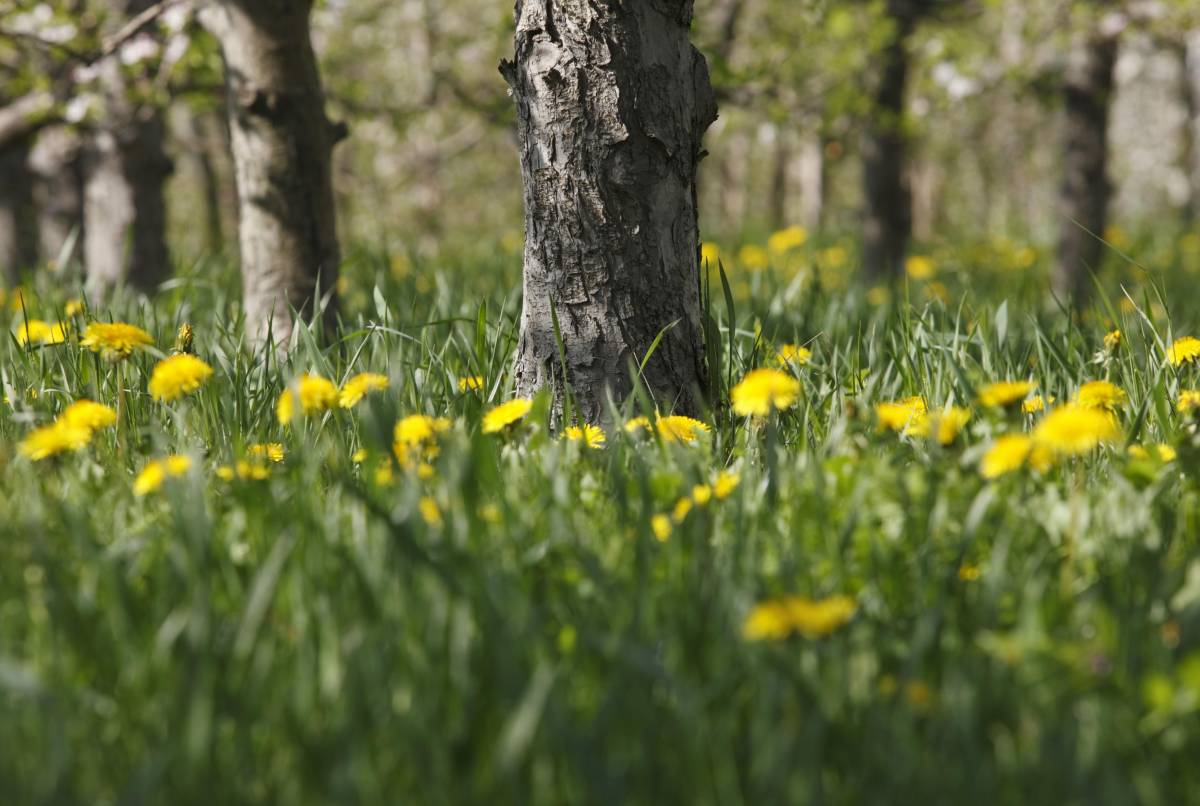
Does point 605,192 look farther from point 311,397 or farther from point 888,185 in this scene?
point 888,185

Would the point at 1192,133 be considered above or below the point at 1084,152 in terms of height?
above

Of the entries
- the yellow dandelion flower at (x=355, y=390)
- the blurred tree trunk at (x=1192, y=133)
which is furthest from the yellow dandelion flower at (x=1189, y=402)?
the blurred tree trunk at (x=1192, y=133)

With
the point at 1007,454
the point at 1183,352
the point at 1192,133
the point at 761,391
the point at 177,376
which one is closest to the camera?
the point at 1007,454

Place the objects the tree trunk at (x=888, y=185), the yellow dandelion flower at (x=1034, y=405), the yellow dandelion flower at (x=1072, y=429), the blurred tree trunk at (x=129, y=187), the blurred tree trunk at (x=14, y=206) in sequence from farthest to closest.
→ the blurred tree trunk at (x=14, y=206) → the tree trunk at (x=888, y=185) → the blurred tree trunk at (x=129, y=187) → the yellow dandelion flower at (x=1034, y=405) → the yellow dandelion flower at (x=1072, y=429)

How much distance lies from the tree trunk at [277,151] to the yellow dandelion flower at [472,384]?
1.08 m

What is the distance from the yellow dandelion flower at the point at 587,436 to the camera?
1874mm

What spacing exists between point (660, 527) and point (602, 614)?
209mm

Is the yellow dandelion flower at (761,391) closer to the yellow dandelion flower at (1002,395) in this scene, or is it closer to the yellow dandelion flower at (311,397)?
the yellow dandelion flower at (1002,395)

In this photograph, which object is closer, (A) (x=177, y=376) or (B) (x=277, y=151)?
(A) (x=177, y=376)

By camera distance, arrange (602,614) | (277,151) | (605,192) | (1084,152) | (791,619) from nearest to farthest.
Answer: (791,619) → (602,614) → (605,192) → (277,151) → (1084,152)

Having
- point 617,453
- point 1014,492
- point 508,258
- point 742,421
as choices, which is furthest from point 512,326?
point 508,258

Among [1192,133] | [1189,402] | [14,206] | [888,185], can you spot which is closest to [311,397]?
[1189,402]

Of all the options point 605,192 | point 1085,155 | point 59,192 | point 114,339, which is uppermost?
point 59,192

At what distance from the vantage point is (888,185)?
6.66 m
